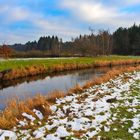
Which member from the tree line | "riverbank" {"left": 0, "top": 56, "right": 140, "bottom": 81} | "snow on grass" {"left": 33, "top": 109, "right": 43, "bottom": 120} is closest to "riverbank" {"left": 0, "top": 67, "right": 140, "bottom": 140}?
"snow on grass" {"left": 33, "top": 109, "right": 43, "bottom": 120}

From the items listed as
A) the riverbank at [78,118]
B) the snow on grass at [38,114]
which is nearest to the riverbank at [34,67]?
the riverbank at [78,118]

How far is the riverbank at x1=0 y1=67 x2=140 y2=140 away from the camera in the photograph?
27.7ft

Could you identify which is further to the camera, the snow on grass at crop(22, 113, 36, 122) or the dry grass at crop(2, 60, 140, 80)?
the dry grass at crop(2, 60, 140, 80)

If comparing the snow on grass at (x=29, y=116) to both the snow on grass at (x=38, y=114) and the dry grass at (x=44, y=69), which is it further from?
the dry grass at (x=44, y=69)

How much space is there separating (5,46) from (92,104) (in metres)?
42.3

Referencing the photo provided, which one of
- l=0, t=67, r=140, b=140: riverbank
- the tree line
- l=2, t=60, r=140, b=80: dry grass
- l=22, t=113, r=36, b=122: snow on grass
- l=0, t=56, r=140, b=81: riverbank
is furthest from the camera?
the tree line

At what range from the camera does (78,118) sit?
999 cm

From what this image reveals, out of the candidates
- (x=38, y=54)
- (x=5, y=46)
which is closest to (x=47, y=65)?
(x=5, y=46)

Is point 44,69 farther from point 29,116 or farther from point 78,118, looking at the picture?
point 78,118

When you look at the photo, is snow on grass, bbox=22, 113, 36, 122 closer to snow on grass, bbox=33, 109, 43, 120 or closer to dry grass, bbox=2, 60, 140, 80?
snow on grass, bbox=33, 109, 43, 120

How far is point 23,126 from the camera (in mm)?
9352

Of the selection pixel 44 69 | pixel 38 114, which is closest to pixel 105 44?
pixel 44 69

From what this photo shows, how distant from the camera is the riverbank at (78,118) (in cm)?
845

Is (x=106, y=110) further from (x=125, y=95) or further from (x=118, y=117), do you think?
(x=125, y=95)
